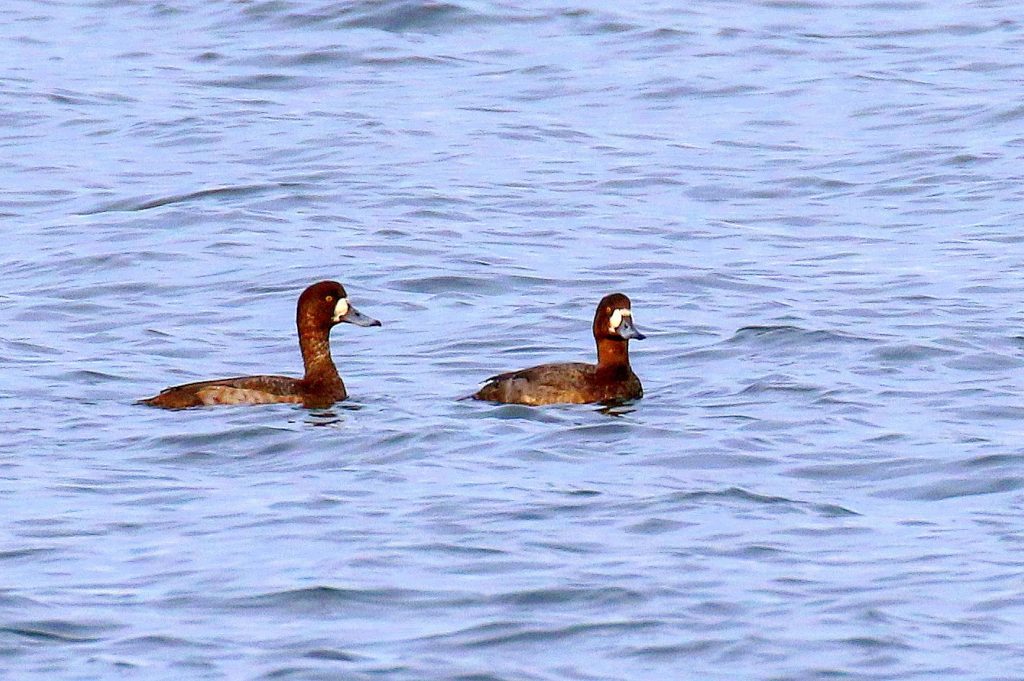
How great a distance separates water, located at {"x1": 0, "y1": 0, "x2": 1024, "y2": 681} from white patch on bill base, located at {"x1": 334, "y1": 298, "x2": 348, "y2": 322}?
0.41m

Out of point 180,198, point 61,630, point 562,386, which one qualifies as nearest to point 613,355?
point 562,386

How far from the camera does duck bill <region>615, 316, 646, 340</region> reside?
42.7 ft

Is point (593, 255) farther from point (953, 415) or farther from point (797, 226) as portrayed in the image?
point (953, 415)

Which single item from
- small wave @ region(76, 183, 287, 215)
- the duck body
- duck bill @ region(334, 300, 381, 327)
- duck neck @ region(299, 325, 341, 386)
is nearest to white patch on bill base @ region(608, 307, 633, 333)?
the duck body

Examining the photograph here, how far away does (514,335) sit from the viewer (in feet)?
49.0

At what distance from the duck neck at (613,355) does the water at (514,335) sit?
22 centimetres

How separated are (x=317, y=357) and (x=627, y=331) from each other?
165 centimetres

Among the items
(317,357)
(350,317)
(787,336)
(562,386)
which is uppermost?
(350,317)

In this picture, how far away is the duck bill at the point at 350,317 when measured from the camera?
44.4ft

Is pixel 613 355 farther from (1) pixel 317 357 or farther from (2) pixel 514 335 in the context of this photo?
(2) pixel 514 335

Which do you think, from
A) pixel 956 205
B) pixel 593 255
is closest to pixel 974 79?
pixel 956 205

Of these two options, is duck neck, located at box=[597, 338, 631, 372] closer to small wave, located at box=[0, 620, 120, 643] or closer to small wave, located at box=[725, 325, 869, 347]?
small wave, located at box=[725, 325, 869, 347]

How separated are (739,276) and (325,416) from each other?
466cm

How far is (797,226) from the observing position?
18.0 m
